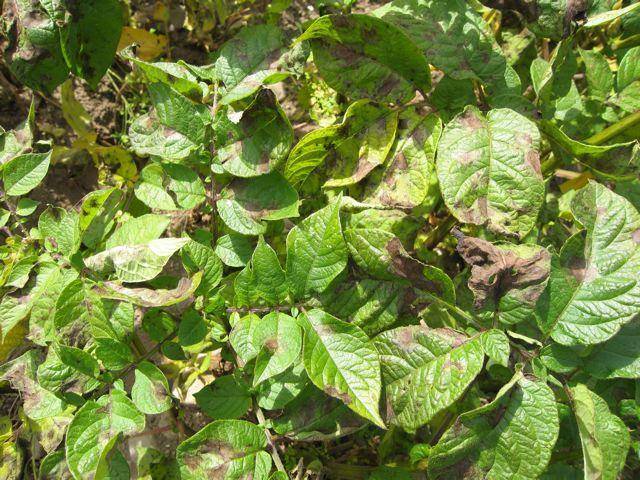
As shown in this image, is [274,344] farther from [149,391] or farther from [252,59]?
[252,59]

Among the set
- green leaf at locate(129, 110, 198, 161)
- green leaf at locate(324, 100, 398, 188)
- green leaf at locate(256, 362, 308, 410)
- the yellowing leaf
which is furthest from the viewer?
the yellowing leaf

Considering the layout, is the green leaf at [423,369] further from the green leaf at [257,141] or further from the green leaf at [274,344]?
the green leaf at [257,141]

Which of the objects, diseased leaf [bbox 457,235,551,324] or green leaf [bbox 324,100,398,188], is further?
green leaf [bbox 324,100,398,188]

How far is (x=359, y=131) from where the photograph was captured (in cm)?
175

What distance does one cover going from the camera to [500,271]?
1401 millimetres

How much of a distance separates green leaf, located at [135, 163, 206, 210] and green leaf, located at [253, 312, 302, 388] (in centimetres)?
47

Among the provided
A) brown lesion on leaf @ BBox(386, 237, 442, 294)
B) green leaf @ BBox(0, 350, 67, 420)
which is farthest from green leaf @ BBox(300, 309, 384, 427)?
green leaf @ BBox(0, 350, 67, 420)

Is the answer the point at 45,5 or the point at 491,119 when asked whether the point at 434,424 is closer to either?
the point at 491,119

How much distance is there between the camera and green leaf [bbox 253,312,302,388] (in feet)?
4.32

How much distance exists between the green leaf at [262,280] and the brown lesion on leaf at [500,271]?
50 centimetres

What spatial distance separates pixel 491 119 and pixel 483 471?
985 mm

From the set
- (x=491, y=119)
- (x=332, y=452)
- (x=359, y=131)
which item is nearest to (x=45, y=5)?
(x=359, y=131)

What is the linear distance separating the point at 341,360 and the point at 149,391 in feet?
1.73

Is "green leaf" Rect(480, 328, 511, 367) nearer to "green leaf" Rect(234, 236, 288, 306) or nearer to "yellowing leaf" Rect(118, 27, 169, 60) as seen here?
"green leaf" Rect(234, 236, 288, 306)
